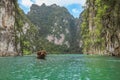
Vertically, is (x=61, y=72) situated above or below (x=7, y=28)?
below

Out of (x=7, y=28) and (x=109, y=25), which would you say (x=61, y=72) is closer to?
(x=109, y=25)

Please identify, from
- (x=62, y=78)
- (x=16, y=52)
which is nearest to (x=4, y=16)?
(x=16, y=52)

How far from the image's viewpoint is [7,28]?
9006 cm

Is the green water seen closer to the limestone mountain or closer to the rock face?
the rock face

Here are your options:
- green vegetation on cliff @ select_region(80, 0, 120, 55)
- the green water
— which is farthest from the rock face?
the green water

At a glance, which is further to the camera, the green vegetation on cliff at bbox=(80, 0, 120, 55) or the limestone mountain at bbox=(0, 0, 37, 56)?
the limestone mountain at bbox=(0, 0, 37, 56)

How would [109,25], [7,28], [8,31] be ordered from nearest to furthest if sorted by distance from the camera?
[109,25] < [7,28] < [8,31]

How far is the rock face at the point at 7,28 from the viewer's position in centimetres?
8794

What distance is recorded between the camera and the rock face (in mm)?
87938

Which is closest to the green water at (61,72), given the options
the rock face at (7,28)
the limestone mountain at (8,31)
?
the rock face at (7,28)

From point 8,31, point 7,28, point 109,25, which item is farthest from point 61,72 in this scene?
point 8,31

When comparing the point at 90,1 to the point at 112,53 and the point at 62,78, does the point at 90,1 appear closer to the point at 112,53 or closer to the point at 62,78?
the point at 112,53

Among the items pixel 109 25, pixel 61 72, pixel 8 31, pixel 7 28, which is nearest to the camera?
pixel 61 72

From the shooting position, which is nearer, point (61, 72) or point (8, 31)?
point (61, 72)
